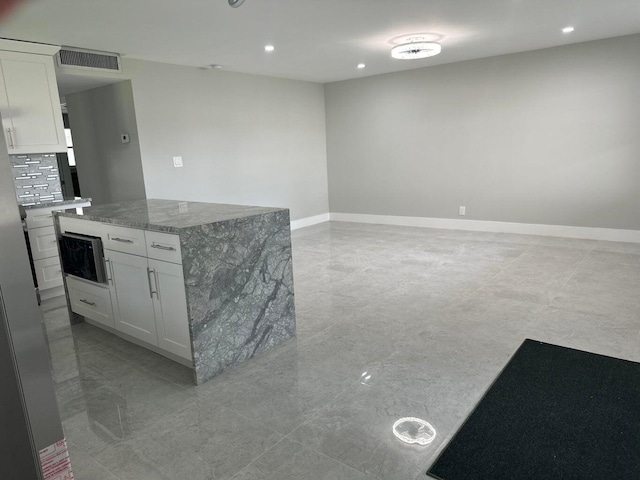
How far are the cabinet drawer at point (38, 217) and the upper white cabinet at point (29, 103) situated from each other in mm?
600

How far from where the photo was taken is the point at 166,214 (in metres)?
2.90

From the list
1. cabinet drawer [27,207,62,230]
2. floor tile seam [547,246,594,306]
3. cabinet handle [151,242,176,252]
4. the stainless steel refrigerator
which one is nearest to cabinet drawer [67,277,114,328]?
cabinet handle [151,242,176,252]

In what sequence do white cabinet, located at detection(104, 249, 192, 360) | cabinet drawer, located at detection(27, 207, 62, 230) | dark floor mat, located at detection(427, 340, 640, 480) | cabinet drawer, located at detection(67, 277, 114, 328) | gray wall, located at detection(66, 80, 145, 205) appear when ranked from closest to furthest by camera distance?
dark floor mat, located at detection(427, 340, 640, 480)
white cabinet, located at detection(104, 249, 192, 360)
cabinet drawer, located at detection(67, 277, 114, 328)
cabinet drawer, located at detection(27, 207, 62, 230)
gray wall, located at detection(66, 80, 145, 205)

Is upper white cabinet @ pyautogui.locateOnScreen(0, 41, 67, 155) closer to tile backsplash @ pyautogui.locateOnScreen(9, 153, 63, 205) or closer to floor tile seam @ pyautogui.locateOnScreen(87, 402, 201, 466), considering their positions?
tile backsplash @ pyautogui.locateOnScreen(9, 153, 63, 205)

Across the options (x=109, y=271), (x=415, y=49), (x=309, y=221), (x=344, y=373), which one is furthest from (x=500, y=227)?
(x=109, y=271)

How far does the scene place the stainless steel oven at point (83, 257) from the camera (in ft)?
10.0

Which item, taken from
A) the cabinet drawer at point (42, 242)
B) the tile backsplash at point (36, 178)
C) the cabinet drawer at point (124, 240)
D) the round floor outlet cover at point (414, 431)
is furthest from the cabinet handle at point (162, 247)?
the tile backsplash at point (36, 178)

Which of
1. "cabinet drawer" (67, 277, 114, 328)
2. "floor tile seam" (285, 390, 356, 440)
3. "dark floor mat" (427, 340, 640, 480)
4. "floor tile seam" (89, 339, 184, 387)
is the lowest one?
"dark floor mat" (427, 340, 640, 480)

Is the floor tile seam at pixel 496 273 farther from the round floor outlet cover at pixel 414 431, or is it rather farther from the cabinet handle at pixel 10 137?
the cabinet handle at pixel 10 137

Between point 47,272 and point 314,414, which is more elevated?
point 47,272

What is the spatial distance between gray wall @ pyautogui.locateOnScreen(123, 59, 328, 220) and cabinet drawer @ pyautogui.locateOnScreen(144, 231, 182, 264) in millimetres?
3063

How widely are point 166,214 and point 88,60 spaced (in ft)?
9.61

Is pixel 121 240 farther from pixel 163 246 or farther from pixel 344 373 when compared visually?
pixel 344 373

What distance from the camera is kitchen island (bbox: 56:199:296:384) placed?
2.47m
